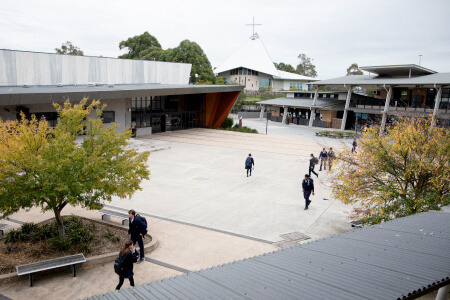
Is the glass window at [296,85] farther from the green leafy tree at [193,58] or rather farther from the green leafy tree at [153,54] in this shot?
the green leafy tree at [153,54]

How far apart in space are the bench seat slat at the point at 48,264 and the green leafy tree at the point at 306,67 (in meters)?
97.3

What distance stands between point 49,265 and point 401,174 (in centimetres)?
920

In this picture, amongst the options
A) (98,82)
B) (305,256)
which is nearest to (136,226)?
(305,256)

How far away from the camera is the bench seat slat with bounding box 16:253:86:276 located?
712 centimetres

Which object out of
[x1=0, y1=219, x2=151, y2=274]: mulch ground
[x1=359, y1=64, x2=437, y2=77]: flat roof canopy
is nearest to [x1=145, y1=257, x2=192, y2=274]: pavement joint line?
[x1=0, y1=219, x2=151, y2=274]: mulch ground

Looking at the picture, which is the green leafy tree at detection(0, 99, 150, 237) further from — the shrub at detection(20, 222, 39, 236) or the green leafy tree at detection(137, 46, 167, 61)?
the green leafy tree at detection(137, 46, 167, 61)

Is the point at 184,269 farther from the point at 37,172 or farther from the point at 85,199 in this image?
the point at 37,172

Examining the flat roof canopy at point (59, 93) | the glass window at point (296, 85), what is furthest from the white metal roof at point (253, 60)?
the flat roof canopy at point (59, 93)

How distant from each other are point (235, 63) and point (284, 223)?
2870 inches

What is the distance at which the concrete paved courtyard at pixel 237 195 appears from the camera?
11352 millimetres

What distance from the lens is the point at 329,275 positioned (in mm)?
4535

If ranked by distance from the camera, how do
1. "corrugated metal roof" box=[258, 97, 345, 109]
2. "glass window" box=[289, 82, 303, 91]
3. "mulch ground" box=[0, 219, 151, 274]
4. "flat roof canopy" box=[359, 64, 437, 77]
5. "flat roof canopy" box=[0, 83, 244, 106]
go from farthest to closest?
"glass window" box=[289, 82, 303, 91] → "corrugated metal roof" box=[258, 97, 345, 109] → "flat roof canopy" box=[359, 64, 437, 77] → "flat roof canopy" box=[0, 83, 244, 106] → "mulch ground" box=[0, 219, 151, 274]

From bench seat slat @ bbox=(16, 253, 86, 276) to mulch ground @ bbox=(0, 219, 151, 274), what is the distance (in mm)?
649

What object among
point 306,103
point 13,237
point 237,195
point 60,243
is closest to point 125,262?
point 60,243
